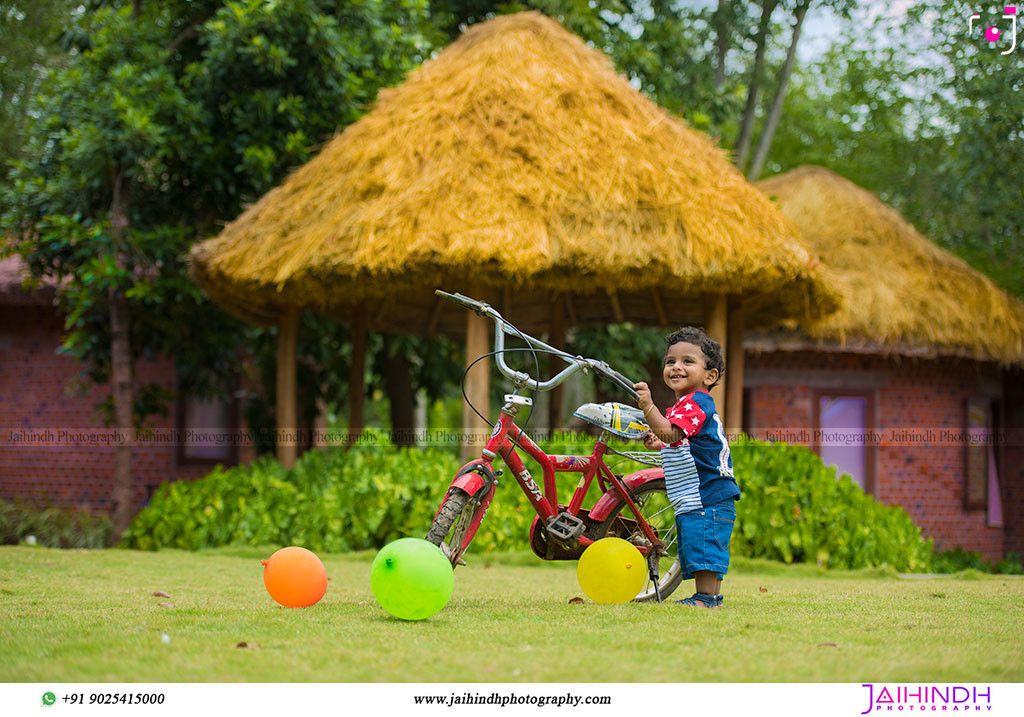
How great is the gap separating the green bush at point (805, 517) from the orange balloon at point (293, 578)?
4.27 meters

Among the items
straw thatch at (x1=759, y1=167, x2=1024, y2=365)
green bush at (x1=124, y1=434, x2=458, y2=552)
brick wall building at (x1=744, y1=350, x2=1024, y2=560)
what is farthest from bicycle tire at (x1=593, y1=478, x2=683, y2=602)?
brick wall building at (x1=744, y1=350, x2=1024, y2=560)

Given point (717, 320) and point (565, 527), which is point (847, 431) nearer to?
point (717, 320)

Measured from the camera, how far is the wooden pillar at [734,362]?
30.7 feet

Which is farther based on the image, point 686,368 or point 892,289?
point 892,289

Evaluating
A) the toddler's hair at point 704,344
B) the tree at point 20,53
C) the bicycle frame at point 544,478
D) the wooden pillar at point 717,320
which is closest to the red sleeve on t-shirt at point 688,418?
the toddler's hair at point 704,344

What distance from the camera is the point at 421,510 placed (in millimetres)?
7887

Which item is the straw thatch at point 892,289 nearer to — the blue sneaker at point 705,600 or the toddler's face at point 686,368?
the toddler's face at point 686,368

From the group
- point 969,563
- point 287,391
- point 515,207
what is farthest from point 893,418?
point 287,391

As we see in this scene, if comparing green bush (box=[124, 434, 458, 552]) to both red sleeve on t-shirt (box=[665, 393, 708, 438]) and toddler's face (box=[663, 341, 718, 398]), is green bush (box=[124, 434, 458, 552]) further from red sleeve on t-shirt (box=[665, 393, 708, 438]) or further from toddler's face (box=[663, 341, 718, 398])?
red sleeve on t-shirt (box=[665, 393, 708, 438])

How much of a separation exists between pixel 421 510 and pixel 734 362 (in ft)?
11.3

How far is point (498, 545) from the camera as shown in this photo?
307 inches

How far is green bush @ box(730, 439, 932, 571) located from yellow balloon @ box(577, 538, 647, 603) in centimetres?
350

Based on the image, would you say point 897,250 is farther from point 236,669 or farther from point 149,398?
point 236,669

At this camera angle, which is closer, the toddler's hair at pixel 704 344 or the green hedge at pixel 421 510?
the toddler's hair at pixel 704 344
